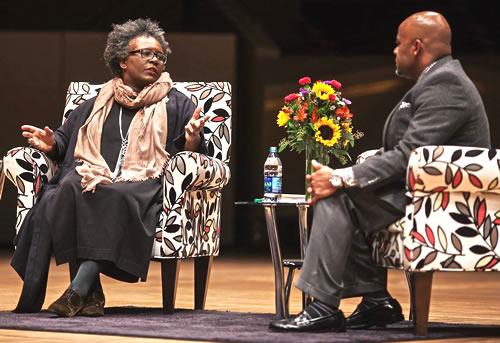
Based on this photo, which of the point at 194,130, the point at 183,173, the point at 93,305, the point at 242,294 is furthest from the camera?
the point at 242,294

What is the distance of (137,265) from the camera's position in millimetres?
4383

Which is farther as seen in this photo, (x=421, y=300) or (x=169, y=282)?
(x=169, y=282)

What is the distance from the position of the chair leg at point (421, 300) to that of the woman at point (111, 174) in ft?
3.70

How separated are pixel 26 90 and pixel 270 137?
208 cm

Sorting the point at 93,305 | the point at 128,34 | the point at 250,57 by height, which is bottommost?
the point at 93,305

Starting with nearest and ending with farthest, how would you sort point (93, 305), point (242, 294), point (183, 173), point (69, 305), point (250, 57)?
point (69, 305) → point (93, 305) → point (183, 173) → point (242, 294) → point (250, 57)

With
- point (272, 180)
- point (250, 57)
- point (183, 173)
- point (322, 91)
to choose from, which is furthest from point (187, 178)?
point (250, 57)

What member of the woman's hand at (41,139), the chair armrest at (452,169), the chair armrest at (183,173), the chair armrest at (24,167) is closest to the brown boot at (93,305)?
the chair armrest at (183,173)

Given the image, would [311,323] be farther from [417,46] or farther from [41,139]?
[41,139]

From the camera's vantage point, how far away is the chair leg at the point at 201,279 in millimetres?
4801

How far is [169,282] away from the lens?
4.54 metres

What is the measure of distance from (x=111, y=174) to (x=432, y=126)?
1444 mm

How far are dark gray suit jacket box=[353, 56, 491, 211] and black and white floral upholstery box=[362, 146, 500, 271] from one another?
7cm

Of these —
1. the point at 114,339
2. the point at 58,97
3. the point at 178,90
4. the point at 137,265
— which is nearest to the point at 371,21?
the point at 58,97
